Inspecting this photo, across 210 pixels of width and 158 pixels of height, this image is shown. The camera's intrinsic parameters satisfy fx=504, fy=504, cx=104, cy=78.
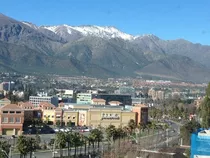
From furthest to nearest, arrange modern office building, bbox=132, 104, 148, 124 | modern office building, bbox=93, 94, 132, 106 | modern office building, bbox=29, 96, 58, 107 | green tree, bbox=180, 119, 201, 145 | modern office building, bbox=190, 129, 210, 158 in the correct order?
modern office building, bbox=93, 94, 132, 106, modern office building, bbox=29, 96, 58, 107, modern office building, bbox=132, 104, 148, 124, green tree, bbox=180, 119, 201, 145, modern office building, bbox=190, 129, 210, 158

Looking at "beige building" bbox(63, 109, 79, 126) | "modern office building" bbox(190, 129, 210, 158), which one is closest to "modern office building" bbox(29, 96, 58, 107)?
"beige building" bbox(63, 109, 79, 126)

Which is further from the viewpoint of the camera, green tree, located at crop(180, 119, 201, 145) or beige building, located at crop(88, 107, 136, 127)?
beige building, located at crop(88, 107, 136, 127)

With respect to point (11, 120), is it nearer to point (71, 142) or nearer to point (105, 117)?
point (71, 142)

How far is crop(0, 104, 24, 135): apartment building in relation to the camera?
37156 millimetres

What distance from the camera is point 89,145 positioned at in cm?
3145

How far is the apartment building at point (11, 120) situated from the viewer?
3716 cm

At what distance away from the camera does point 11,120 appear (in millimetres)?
37438

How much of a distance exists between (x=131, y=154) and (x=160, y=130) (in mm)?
19499

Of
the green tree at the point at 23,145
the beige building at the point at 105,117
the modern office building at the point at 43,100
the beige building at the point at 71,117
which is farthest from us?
the modern office building at the point at 43,100

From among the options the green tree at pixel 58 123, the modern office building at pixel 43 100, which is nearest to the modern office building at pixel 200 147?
the green tree at pixel 58 123

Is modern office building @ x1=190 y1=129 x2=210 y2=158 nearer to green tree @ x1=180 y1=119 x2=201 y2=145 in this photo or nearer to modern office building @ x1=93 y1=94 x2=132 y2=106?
green tree @ x1=180 y1=119 x2=201 y2=145

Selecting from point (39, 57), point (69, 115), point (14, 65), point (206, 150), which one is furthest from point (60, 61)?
point (206, 150)

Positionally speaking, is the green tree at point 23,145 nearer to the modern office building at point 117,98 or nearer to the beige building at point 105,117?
the beige building at point 105,117

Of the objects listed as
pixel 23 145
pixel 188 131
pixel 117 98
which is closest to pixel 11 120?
pixel 188 131
